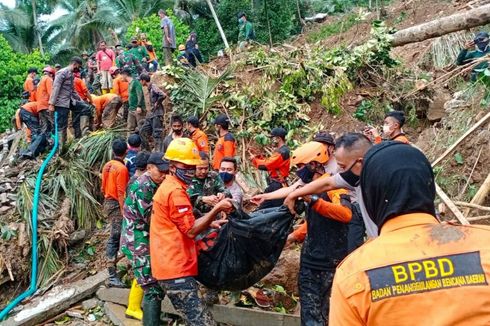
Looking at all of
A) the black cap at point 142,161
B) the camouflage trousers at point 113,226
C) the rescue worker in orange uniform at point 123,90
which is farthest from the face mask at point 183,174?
the rescue worker in orange uniform at point 123,90

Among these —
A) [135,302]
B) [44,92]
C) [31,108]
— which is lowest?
[135,302]

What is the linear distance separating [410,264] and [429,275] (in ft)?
0.19

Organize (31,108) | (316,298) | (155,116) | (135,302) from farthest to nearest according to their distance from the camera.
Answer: (31,108), (155,116), (135,302), (316,298)

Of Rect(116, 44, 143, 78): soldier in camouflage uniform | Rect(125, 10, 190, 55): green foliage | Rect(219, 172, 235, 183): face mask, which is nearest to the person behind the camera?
Rect(219, 172, 235, 183): face mask

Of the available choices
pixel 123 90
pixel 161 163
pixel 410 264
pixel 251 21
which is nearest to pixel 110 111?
pixel 123 90

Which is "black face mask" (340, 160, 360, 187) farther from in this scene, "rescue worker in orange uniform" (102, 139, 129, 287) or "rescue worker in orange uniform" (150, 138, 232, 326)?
"rescue worker in orange uniform" (102, 139, 129, 287)

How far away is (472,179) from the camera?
202 inches

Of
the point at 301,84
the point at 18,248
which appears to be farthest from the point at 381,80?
the point at 18,248

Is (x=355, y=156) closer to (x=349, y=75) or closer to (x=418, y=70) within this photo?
(x=349, y=75)

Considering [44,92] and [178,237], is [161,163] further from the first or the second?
[44,92]

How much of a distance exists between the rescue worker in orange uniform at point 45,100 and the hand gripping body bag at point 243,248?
6.44 m

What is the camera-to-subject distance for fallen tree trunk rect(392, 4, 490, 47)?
22.7ft

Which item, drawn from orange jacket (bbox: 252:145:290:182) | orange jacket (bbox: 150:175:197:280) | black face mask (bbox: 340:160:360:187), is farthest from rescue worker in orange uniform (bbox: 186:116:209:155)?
black face mask (bbox: 340:160:360:187)

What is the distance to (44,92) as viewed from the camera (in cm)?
918
